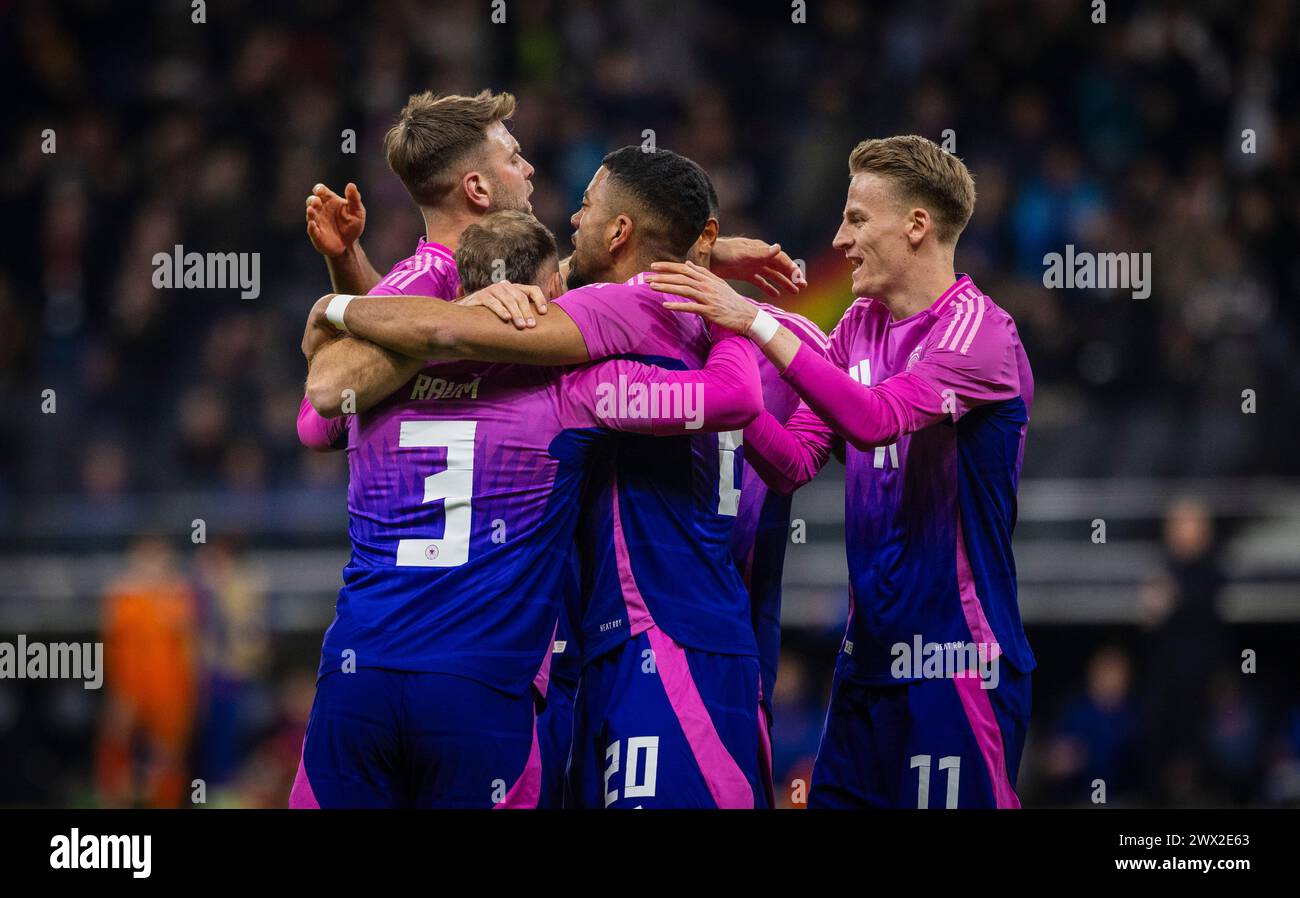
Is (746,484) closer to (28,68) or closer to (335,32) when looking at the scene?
(335,32)

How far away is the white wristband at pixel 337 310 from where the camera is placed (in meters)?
4.07

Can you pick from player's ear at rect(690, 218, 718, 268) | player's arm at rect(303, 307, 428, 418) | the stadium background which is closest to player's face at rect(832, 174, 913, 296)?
player's ear at rect(690, 218, 718, 268)

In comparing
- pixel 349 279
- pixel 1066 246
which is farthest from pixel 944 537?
pixel 1066 246

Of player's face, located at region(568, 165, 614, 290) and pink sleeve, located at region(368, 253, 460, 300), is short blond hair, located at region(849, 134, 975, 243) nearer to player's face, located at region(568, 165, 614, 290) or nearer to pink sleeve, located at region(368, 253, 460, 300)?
player's face, located at region(568, 165, 614, 290)

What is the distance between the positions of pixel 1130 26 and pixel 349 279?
350 inches

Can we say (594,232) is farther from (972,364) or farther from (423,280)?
(972,364)

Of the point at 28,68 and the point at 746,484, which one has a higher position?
the point at 28,68

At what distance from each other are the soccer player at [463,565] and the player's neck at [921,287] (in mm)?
762

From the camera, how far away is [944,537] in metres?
4.42

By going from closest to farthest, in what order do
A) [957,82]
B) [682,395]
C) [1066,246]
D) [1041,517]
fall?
[682,395]
[1041,517]
[1066,246]
[957,82]

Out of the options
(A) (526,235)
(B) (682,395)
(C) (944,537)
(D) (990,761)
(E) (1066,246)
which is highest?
(E) (1066,246)

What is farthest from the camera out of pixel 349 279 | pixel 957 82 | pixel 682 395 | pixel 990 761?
pixel 957 82

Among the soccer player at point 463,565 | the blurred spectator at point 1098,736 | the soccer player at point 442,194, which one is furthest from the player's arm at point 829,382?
the blurred spectator at point 1098,736

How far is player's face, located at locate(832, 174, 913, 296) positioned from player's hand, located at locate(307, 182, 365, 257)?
1.40m
